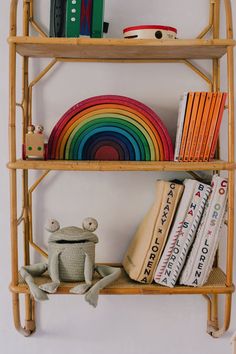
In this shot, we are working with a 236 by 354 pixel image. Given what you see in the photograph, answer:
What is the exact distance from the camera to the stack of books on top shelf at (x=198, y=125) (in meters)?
1.29

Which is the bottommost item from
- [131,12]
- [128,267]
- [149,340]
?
[149,340]

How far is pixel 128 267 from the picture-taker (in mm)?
1384

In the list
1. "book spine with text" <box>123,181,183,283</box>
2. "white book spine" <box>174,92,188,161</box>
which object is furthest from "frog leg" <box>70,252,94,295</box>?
"white book spine" <box>174,92,188,161</box>

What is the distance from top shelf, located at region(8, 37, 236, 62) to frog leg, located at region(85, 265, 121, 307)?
53 centimetres

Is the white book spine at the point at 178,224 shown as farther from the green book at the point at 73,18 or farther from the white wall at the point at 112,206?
the green book at the point at 73,18

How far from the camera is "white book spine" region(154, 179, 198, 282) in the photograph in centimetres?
130

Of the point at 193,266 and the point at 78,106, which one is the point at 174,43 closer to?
the point at 78,106

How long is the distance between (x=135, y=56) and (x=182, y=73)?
14 centimetres

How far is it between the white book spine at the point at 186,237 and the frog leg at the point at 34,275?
0.93 ft

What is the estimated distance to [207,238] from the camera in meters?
1.30

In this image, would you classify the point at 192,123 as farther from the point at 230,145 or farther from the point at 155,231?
the point at 155,231

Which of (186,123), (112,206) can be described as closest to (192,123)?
(186,123)

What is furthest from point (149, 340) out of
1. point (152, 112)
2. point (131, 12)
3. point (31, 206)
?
point (131, 12)

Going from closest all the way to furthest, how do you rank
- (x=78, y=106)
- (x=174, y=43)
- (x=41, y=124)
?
(x=174, y=43) < (x=78, y=106) < (x=41, y=124)
